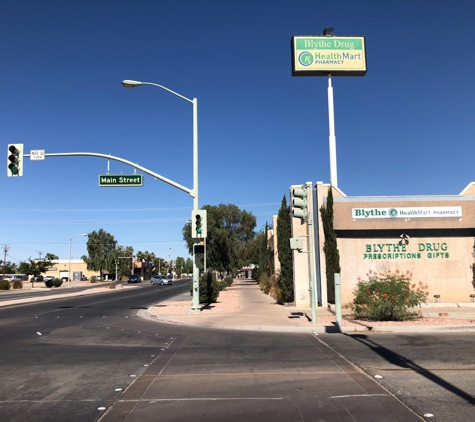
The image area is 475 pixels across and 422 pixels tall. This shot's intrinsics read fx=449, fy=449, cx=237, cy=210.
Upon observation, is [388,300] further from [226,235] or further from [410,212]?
[226,235]

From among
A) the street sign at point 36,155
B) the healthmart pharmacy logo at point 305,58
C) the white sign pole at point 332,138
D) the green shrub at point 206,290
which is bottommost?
the green shrub at point 206,290

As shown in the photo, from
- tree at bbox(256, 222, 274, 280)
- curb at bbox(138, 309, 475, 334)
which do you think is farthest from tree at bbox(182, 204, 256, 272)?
curb at bbox(138, 309, 475, 334)

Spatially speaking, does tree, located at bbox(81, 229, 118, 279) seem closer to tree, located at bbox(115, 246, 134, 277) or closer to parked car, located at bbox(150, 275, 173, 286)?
tree, located at bbox(115, 246, 134, 277)

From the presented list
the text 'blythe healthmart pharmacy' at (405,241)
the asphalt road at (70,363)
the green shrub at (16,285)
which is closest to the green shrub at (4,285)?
the green shrub at (16,285)

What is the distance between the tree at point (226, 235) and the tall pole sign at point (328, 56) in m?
25.8

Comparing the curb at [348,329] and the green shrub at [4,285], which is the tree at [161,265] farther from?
the curb at [348,329]

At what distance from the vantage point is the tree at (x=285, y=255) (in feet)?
77.5

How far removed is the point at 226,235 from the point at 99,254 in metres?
67.2

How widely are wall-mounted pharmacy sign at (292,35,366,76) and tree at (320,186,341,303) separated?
11.2 meters

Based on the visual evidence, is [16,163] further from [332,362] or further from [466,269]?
[466,269]

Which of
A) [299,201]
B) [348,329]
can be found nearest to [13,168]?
[299,201]

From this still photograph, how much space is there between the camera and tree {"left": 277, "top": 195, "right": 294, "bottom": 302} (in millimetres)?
23609

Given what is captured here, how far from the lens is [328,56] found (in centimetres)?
2931

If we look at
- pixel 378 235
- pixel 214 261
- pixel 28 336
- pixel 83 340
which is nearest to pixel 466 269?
pixel 378 235
